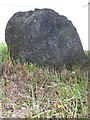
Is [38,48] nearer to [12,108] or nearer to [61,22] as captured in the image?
[61,22]

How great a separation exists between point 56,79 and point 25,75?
39 cm

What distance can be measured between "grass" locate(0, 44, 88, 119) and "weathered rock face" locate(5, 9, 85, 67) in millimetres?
240

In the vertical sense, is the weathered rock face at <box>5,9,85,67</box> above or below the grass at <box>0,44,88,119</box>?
above

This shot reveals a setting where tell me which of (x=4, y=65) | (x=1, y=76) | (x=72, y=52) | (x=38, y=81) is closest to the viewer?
(x=38, y=81)

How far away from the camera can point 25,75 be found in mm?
3930

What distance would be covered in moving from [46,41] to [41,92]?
4.16ft

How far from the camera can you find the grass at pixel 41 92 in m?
2.99

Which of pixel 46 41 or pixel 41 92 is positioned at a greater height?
pixel 46 41

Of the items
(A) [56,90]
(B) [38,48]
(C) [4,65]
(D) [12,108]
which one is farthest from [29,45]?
(D) [12,108]

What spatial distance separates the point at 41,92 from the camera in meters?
3.41

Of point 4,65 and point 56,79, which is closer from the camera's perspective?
point 56,79

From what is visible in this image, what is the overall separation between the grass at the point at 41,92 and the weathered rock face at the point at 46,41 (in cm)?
24

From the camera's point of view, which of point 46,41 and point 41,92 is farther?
point 46,41

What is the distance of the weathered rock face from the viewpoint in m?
4.51
